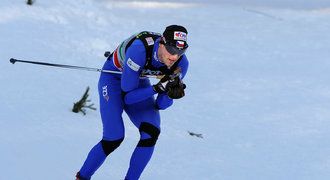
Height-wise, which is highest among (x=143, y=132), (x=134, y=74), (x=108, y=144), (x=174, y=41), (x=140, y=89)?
(x=174, y=41)

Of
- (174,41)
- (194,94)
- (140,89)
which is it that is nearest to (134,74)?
(140,89)

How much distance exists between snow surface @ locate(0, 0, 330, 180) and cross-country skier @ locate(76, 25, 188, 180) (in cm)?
77

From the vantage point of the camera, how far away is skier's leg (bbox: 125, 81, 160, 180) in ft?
15.8

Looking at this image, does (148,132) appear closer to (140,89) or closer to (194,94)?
(140,89)

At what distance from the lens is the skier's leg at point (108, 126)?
482 centimetres

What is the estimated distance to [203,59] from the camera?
10570mm

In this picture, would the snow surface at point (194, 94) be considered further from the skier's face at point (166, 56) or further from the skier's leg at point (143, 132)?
the skier's face at point (166, 56)

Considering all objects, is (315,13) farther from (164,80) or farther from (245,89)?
(164,80)

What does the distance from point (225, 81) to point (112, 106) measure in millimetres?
4862

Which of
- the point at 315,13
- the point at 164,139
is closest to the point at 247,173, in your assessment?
the point at 164,139

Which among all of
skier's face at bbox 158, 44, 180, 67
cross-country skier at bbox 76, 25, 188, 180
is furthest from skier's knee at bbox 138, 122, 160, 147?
skier's face at bbox 158, 44, 180, 67

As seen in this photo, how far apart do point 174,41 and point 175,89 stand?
36 cm

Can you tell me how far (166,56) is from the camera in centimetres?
457

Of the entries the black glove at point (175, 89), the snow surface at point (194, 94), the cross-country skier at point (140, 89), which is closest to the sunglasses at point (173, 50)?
the cross-country skier at point (140, 89)
